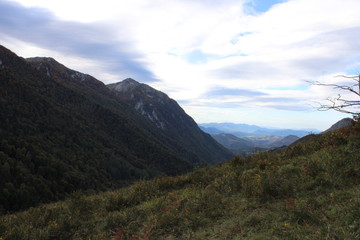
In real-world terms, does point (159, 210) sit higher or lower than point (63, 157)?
higher

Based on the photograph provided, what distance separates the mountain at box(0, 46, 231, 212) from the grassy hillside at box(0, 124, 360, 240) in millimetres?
29927

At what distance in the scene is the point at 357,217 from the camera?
14.6 ft

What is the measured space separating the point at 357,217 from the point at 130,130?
188616 millimetres

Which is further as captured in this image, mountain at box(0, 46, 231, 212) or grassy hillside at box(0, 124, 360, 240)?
mountain at box(0, 46, 231, 212)

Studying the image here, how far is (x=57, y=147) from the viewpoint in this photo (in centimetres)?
11075

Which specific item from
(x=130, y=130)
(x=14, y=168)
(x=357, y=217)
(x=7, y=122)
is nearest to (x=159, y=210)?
(x=357, y=217)

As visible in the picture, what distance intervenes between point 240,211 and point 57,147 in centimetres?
12115

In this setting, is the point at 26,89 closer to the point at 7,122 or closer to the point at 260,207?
the point at 7,122

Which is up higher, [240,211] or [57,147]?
[240,211]

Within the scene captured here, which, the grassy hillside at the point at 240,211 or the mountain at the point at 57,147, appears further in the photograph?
the mountain at the point at 57,147

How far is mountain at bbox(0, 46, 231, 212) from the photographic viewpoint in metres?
75.2

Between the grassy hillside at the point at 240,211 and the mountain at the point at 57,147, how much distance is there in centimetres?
2993

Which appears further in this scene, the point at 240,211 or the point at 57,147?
the point at 57,147

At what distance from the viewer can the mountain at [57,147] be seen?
247 feet
